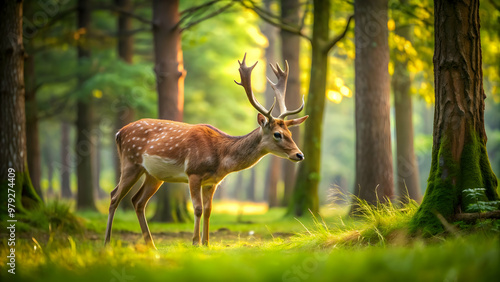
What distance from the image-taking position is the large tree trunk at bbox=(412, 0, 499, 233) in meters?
5.67

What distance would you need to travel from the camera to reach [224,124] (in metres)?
24.0

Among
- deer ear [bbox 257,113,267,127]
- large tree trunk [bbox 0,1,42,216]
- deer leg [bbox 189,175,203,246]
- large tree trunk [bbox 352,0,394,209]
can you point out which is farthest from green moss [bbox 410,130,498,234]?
large tree trunk [bbox 0,1,42,216]

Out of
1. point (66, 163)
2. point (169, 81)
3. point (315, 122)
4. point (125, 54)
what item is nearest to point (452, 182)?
point (315, 122)

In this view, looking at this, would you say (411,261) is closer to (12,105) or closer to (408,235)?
(408,235)

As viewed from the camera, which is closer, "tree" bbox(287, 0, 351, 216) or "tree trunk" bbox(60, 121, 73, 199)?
"tree" bbox(287, 0, 351, 216)

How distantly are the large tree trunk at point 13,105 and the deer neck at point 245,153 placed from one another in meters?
3.88

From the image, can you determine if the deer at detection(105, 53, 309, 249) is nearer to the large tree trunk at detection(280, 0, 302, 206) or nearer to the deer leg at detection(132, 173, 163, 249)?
the deer leg at detection(132, 173, 163, 249)

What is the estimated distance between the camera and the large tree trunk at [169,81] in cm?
1212

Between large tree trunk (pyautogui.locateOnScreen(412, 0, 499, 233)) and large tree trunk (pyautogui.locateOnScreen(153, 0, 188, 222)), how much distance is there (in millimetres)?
7286

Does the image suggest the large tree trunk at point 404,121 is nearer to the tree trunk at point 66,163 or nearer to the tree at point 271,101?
the tree at point 271,101

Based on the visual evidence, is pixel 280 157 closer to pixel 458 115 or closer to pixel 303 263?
pixel 458 115

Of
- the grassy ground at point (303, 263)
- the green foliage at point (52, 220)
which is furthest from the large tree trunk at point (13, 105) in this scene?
the grassy ground at point (303, 263)

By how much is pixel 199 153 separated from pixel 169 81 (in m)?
4.91

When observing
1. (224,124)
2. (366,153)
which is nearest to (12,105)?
(366,153)
